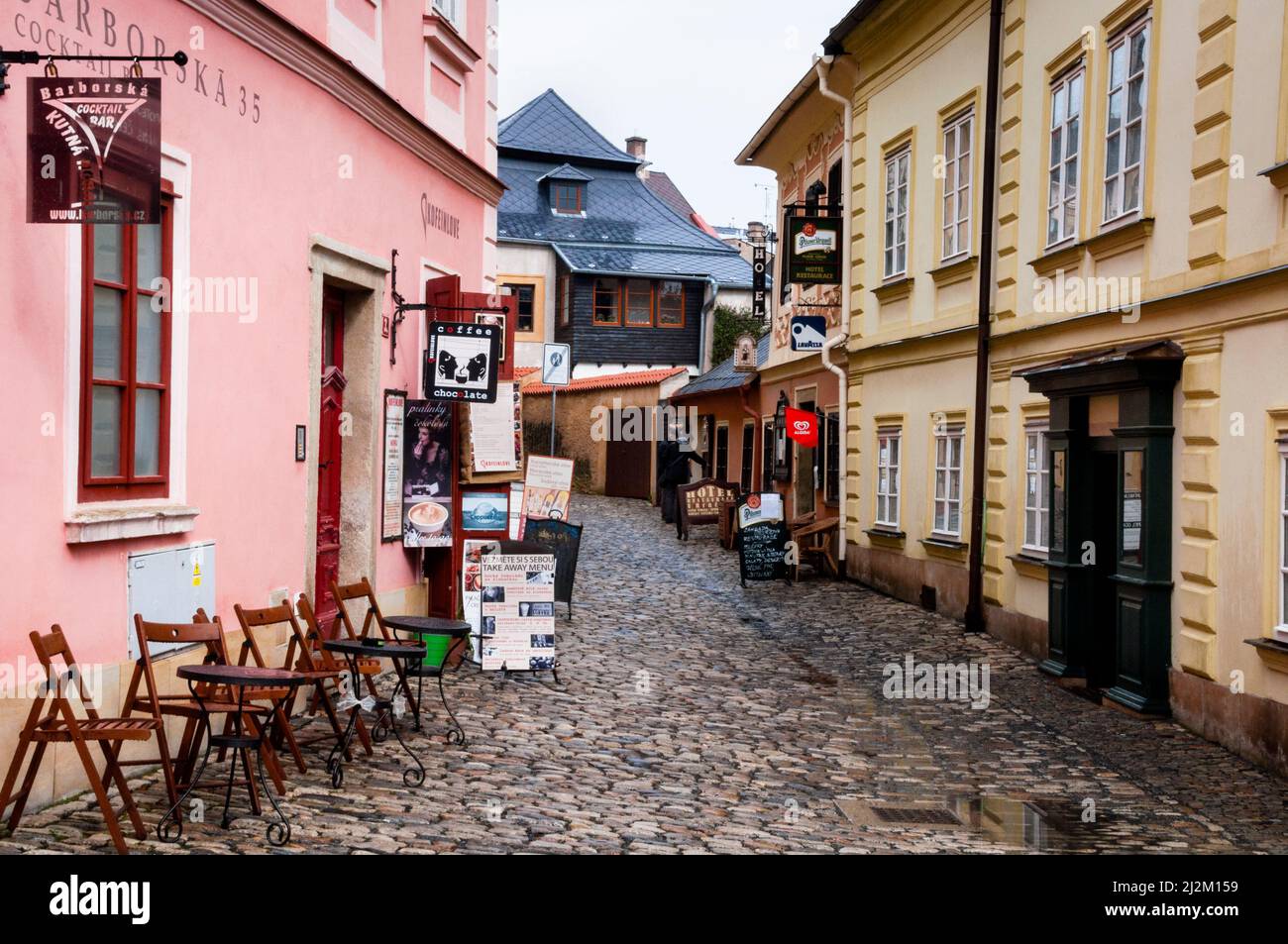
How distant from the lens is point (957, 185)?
15000mm

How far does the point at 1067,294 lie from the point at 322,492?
6472 mm

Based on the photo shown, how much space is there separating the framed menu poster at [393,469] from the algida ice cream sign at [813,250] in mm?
8876

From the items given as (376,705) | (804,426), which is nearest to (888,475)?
(804,426)

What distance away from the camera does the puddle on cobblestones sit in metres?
6.80

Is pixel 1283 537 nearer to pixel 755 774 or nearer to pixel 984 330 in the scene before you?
pixel 755 774

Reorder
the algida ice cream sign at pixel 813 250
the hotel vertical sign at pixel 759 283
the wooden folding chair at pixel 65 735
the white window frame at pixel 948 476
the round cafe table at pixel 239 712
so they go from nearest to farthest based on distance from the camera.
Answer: the wooden folding chair at pixel 65 735 < the round cafe table at pixel 239 712 < the white window frame at pixel 948 476 < the algida ice cream sign at pixel 813 250 < the hotel vertical sign at pixel 759 283

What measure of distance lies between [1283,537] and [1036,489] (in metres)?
4.35

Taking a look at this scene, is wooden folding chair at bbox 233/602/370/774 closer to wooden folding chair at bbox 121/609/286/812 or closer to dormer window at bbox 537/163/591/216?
wooden folding chair at bbox 121/609/286/812

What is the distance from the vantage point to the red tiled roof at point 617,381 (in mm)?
33781

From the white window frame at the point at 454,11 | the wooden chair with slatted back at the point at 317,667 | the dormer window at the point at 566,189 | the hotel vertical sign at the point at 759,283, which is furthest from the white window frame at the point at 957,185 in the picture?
the dormer window at the point at 566,189

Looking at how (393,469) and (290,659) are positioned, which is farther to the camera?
(393,469)

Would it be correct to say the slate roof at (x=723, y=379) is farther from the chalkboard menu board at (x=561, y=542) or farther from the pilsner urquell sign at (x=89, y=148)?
the pilsner urquell sign at (x=89, y=148)

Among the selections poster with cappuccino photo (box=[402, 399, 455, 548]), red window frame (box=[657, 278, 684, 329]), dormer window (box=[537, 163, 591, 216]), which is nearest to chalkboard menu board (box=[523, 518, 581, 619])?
poster with cappuccino photo (box=[402, 399, 455, 548])

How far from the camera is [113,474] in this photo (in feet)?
22.6
